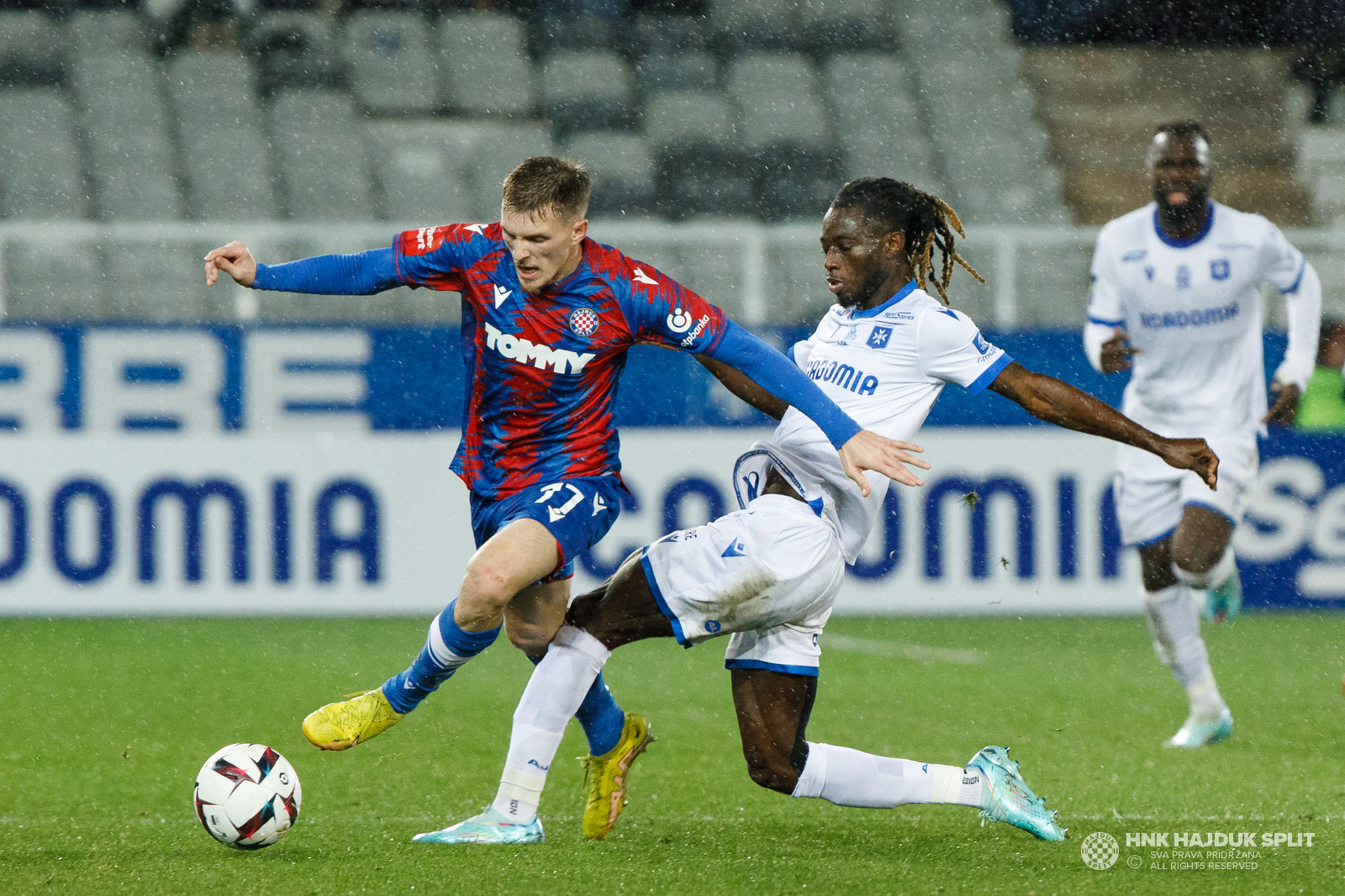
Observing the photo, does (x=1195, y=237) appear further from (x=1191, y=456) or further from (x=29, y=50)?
(x=29, y=50)

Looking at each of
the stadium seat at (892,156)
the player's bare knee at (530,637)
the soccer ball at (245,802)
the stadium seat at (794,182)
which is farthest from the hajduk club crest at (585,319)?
the stadium seat at (892,156)

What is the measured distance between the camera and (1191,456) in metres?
3.89

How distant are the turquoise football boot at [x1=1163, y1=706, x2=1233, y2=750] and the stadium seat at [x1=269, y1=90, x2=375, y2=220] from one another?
8.79 m

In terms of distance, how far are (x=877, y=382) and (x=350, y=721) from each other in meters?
1.60

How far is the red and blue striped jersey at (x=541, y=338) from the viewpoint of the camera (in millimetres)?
4102

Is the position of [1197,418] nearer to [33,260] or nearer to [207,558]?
[207,558]

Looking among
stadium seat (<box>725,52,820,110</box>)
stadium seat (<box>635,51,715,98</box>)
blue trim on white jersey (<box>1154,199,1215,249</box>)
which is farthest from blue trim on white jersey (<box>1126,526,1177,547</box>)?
stadium seat (<box>635,51,715,98</box>)

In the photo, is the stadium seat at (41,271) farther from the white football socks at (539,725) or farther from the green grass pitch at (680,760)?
the white football socks at (539,725)

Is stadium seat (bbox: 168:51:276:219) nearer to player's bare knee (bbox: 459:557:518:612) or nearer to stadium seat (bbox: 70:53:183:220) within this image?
stadium seat (bbox: 70:53:183:220)

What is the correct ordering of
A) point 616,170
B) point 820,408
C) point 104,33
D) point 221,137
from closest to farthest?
point 820,408, point 221,137, point 616,170, point 104,33

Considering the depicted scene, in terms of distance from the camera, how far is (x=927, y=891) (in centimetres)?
365

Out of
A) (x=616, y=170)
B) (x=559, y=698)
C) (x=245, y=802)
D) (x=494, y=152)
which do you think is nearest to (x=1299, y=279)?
(x=559, y=698)

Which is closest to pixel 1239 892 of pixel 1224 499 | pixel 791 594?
pixel 791 594

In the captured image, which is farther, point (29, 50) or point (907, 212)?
point (29, 50)
